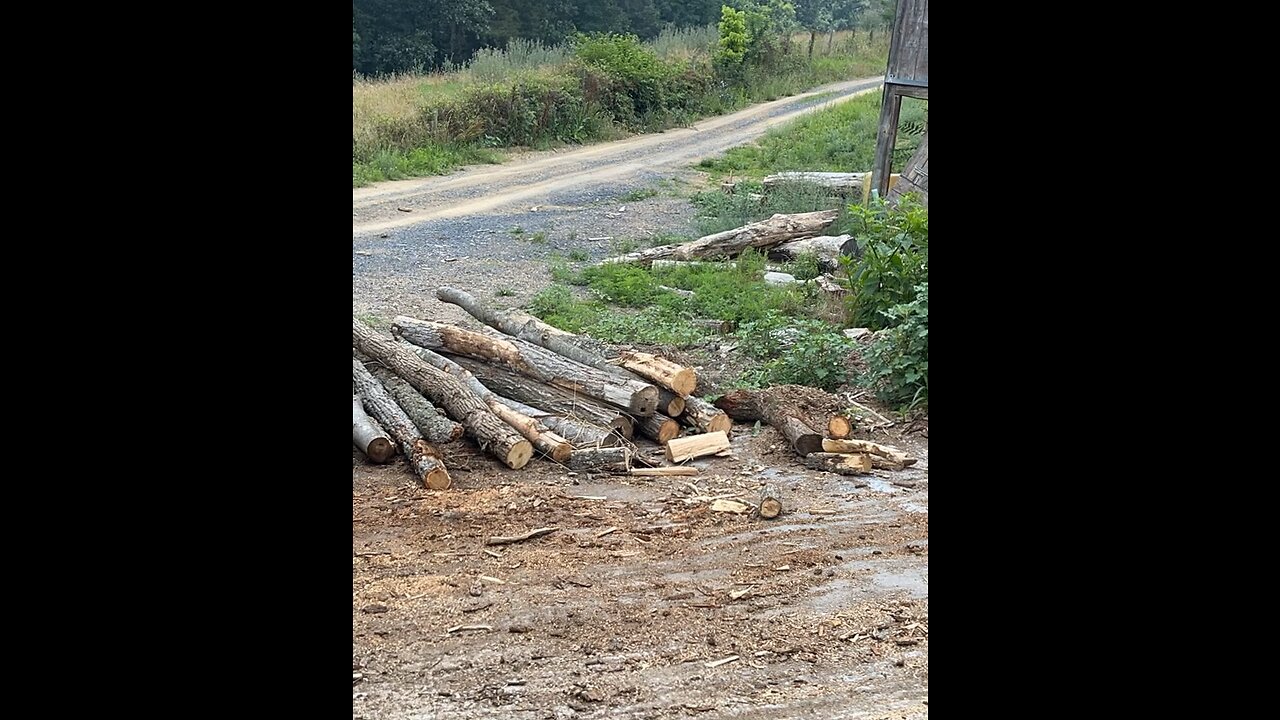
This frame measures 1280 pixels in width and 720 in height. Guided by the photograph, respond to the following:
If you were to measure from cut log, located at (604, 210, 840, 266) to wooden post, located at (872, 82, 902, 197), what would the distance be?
42.6 inches

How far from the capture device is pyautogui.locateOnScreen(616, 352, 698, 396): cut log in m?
8.20

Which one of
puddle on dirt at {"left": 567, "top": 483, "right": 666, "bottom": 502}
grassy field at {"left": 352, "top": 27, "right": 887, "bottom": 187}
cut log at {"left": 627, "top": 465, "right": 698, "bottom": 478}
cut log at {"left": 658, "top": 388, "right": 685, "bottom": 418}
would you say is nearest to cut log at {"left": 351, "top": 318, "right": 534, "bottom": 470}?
puddle on dirt at {"left": 567, "top": 483, "right": 666, "bottom": 502}

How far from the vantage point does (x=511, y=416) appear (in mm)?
8086

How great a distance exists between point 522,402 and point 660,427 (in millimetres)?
1109

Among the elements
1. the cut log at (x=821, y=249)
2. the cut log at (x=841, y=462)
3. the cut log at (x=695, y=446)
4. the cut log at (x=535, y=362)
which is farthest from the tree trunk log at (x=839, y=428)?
the cut log at (x=821, y=249)

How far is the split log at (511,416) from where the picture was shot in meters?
7.70

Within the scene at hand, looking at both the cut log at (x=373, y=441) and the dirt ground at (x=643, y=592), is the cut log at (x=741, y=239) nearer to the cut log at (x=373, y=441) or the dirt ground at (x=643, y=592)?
the dirt ground at (x=643, y=592)

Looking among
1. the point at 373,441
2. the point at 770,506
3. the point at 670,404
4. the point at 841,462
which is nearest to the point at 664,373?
the point at 670,404

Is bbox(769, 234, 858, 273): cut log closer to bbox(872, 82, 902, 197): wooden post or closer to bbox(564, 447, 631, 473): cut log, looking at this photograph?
bbox(872, 82, 902, 197): wooden post

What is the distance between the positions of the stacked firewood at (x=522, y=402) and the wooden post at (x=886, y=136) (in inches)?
227
